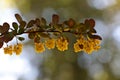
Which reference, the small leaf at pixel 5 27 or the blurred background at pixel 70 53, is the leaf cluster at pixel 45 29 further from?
the blurred background at pixel 70 53

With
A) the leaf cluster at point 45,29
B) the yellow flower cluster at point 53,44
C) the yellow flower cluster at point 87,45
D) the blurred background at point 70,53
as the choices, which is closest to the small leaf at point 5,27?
the leaf cluster at point 45,29

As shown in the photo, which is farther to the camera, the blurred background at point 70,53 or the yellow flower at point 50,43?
the blurred background at point 70,53

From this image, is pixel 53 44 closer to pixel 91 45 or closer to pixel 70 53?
pixel 91 45

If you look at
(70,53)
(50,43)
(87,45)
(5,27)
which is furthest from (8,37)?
(70,53)

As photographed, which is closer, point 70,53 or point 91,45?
point 91,45

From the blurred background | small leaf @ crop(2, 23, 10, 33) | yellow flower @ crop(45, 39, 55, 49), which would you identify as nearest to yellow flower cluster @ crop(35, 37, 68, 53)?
yellow flower @ crop(45, 39, 55, 49)

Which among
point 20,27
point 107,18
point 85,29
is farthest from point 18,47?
point 107,18

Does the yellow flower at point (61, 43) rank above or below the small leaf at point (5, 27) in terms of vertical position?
below

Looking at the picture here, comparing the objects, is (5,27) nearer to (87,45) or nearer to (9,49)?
(9,49)
